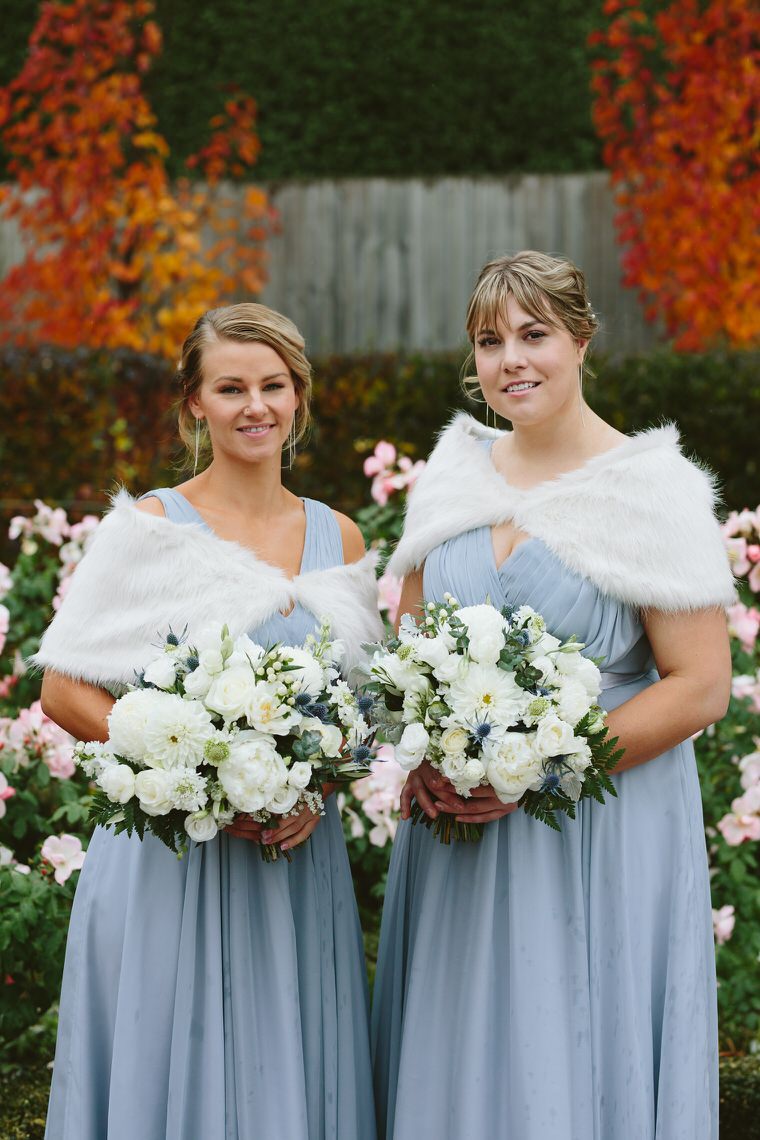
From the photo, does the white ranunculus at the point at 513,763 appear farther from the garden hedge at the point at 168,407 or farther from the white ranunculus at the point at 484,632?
the garden hedge at the point at 168,407

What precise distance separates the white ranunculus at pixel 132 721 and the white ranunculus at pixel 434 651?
51 centimetres

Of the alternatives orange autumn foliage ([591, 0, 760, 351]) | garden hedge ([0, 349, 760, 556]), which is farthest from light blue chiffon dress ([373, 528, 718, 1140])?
orange autumn foliage ([591, 0, 760, 351])

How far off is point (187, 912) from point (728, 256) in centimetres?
585

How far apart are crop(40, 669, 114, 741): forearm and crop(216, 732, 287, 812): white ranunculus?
1.49 feet

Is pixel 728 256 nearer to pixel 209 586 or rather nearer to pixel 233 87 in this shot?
pixel 233 87

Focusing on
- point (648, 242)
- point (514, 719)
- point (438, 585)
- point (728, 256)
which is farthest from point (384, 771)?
point (648, 242)

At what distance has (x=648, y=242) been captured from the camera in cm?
801

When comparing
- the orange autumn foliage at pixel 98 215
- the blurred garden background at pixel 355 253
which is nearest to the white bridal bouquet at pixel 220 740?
the blurred garden background at pixel 355 253

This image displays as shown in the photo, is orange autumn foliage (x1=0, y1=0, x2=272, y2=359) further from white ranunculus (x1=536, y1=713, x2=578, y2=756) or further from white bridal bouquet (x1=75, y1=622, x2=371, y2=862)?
white ranunculus (x1=536, y1=713, x2=578, y2=756)

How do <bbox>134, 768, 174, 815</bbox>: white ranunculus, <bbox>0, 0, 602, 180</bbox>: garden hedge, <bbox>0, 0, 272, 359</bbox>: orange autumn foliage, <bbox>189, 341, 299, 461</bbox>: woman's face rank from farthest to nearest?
<bbox>0, 0, 602, 180</bbox>: garden hedge → <bbox>0, 0, 272, 359</bbox>: orange autumn foliage → <bbox>189, 341, 299, 461</bbox>: woman's face → <bbox>134, 768, 174, 815</bbox>: white ranunculus

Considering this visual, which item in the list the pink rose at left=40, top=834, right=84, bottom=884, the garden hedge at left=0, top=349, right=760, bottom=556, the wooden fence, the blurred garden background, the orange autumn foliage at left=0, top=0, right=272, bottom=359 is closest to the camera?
the pink rose at left=40, top=834, right=84, bottom=884

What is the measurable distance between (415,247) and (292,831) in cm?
828

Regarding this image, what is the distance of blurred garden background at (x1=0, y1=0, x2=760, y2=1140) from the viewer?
417cm

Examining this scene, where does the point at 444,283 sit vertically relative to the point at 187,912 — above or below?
above
